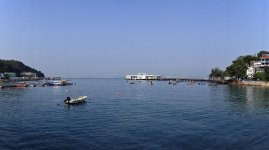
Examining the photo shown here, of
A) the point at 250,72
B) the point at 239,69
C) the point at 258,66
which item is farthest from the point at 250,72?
the point at 239,69

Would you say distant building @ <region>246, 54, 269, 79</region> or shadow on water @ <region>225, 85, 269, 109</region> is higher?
distant building @ <region>246, 54, 269, 79</region>

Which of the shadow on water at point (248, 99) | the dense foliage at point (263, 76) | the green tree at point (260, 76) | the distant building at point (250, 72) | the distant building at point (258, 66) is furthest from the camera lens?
A: the distant building at point (250, 72)

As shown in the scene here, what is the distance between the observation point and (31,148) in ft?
94.5

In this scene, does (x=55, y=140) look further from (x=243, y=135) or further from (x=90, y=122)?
(x=243, y=135)

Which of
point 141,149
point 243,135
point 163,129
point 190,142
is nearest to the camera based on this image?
point 141,149

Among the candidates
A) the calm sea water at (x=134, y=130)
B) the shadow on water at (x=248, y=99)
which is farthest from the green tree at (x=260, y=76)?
the calm sea water at (x=134, y=130)

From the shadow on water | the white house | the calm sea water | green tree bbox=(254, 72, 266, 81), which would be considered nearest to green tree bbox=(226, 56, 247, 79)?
the white house

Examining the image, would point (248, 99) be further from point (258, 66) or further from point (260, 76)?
point (258, 66)

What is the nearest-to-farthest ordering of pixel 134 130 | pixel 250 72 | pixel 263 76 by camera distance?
pixel 134 130
pixel 263 76
pixel 250 72

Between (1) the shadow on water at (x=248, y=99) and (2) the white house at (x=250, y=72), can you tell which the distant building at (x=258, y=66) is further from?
(1) the shadow on water at (x=248, y=99)

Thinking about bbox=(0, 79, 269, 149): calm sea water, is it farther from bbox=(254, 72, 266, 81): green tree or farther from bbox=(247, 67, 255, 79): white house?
bbox=(247, 67, 255, 79): white house

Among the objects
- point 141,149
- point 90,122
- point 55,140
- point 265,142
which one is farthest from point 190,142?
point 90,122

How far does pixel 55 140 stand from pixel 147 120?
15.4 metres

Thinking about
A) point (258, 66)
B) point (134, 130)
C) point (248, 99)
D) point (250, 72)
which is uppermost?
point (258, 66)
